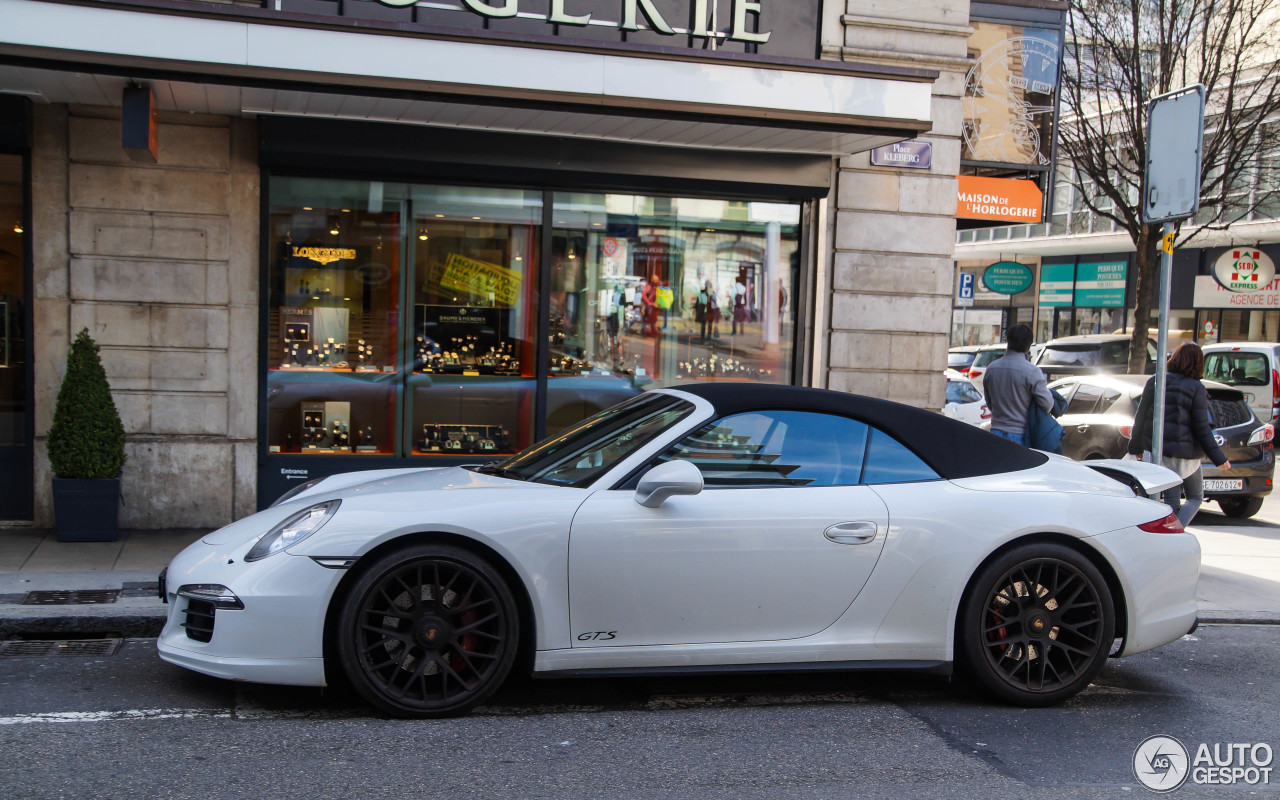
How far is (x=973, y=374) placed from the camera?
965 inches

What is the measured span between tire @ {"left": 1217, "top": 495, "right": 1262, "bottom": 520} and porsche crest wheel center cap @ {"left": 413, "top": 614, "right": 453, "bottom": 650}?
412 inches

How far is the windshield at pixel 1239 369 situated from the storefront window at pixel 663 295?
1135 centimetres

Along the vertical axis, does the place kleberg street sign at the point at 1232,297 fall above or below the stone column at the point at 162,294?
above

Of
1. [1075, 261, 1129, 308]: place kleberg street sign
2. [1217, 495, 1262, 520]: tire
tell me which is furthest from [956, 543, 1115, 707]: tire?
[1075, 261, 1129, 308]: place kleberg street sign

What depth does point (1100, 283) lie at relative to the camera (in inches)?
1389

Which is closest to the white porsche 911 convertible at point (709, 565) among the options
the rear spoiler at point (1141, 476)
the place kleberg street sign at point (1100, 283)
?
the rear spoiler at point (1141, 476)

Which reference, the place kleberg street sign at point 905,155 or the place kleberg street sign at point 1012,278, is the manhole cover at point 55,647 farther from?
the place kleberg street sign at point 1012,278

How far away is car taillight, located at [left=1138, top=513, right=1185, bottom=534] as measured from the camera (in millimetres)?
4930

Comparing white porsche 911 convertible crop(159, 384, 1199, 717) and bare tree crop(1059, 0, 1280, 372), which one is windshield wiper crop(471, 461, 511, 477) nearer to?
white porsche 911 convertible crop(159, 384, 1199, 717)

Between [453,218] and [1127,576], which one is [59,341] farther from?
[1127,576]

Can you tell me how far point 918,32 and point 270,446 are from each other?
22.6ft

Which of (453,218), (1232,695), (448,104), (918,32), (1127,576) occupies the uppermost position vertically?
(918,32)

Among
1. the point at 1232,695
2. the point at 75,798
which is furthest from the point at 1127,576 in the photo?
the point at 75,798

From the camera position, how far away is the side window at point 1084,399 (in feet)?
41.5
